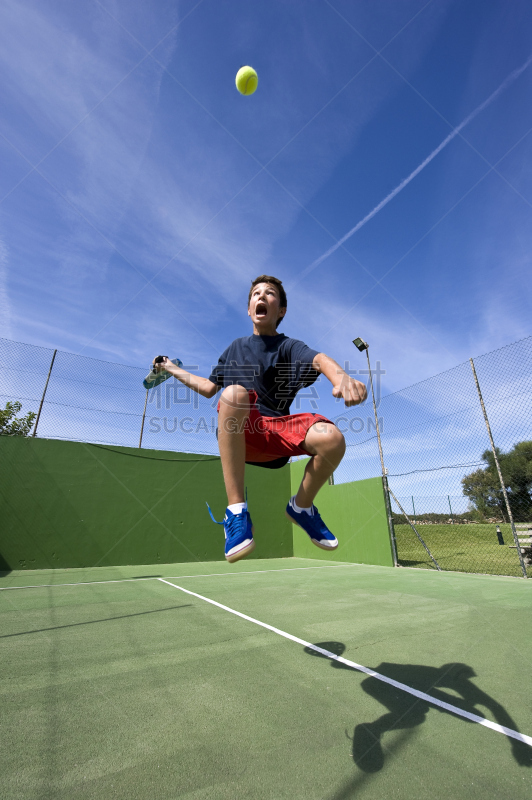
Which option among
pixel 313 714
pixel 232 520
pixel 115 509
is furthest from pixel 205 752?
pixel 115 509

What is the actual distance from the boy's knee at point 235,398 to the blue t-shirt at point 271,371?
205 mm

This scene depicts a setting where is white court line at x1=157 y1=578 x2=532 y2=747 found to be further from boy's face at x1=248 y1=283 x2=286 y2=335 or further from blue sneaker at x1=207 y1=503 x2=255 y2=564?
boy's face at x1=248 y1=283 x2=286 y2=335

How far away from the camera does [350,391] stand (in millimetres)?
1505

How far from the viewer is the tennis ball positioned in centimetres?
344

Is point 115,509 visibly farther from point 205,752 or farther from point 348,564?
point 205,752

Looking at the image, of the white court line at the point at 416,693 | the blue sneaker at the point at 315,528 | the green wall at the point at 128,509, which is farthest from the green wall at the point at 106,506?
the blue sneaker at the point at 315,528

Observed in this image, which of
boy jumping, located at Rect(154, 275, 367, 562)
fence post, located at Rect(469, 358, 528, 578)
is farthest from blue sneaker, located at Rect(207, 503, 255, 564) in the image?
fence post, located at Rect(469, 358, 528, 578)

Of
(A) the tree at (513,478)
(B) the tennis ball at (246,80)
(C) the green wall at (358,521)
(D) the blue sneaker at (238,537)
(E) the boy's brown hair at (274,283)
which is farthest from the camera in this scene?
(C) the green wall at (358,521)

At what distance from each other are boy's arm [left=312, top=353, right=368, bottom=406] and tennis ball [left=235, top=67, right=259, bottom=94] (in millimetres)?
3133

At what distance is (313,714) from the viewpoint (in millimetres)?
2039

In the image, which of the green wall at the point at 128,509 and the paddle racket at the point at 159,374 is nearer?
the paddle racket at the point at 159,374

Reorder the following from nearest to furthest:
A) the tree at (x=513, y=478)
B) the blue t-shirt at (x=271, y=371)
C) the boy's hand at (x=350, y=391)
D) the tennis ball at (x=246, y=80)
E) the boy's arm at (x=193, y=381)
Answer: the boy's hand at (x=350, y=391) → the blue t-shirt at (x=271, y=371) → the boy's arm at (x=193, y=381) → the tennis ball at (x=246, y=80) → the tree at (x=513, y=478)

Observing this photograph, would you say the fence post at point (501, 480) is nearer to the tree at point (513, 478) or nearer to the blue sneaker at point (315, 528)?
the tree at point (513, 478)

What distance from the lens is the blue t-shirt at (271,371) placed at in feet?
6.13
